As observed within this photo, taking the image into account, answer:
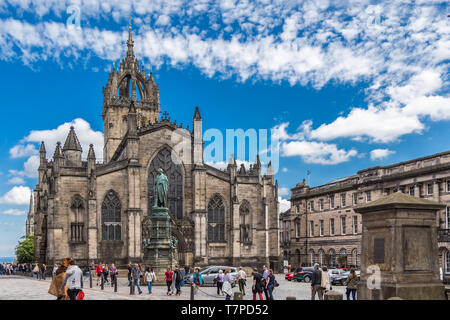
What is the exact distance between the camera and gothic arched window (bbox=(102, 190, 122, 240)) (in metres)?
48.5

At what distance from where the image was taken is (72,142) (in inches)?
2542

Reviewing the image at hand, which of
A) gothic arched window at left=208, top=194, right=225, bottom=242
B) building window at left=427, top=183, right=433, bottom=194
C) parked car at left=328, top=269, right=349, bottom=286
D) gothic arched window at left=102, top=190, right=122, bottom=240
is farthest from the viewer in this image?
gothic arched window at left=208, top=194, right=225, bottom=242

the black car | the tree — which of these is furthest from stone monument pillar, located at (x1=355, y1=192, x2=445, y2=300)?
the tree

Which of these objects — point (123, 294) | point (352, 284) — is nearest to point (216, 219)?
point (123, 294)

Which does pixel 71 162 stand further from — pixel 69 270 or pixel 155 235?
pixel 69 270

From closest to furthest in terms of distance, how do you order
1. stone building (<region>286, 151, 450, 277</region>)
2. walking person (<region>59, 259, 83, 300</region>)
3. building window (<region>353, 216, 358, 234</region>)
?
walking person (<region>59, 259, 83, 300</region>), stone building (<region>286, 151, 450, 277</region>), building window (<region>353, 216, 358, 234</region>)

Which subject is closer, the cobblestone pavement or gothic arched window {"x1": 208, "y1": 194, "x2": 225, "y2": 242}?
the cobblestone pavement

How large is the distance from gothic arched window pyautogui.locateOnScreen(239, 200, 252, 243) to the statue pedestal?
68.8ft

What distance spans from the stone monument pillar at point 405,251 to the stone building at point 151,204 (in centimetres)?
3591

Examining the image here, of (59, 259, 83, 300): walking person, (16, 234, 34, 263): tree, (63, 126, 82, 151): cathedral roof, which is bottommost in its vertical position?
(16, 234, 34, 263): tree

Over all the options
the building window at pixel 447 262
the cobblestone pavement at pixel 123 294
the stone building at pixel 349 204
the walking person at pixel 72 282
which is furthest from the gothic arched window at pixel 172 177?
the walking person at pixel 72 282

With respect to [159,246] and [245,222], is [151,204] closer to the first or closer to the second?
[245,222]

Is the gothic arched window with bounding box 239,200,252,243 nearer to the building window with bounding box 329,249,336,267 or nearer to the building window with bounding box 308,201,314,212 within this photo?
the building window with bounding box 329,249,336,267

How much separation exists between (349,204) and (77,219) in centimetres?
2745
